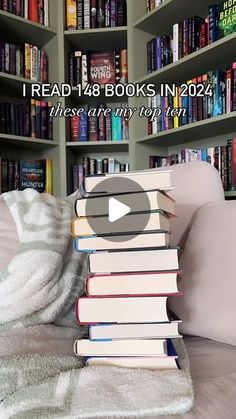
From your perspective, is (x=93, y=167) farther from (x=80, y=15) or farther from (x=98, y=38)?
(x=80, y=15)

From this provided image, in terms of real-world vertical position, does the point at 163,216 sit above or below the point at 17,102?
below

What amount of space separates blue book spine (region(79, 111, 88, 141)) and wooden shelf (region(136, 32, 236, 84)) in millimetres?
339

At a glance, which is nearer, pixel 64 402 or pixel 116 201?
pixel 64 402

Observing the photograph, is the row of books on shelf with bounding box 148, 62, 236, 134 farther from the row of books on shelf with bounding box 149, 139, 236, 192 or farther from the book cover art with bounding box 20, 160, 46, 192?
the book cover art with bounding box 20, 160, 46, 192

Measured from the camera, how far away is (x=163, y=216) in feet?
2.01

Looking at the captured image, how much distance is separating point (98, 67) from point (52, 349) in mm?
1835

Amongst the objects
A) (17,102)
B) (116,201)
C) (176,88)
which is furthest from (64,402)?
(17,102)

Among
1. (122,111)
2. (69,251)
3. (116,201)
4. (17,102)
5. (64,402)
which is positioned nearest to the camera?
(64,402)

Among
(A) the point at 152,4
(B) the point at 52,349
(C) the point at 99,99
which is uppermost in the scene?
(A) the point at 152,4

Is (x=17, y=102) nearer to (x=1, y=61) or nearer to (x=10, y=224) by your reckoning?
(x=1, y=61)

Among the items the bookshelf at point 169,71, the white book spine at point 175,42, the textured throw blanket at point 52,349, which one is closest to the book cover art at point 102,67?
the bookshelf at point 169,71

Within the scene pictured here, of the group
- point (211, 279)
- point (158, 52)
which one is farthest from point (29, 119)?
point (211, 279)

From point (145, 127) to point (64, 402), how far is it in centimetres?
179

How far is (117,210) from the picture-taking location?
605mm
